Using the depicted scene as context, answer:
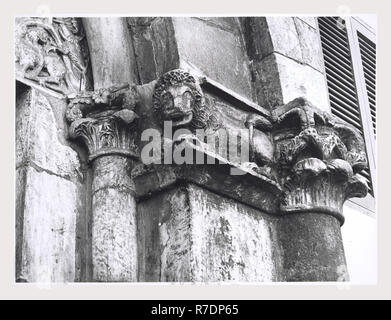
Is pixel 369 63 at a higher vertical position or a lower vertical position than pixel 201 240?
higher

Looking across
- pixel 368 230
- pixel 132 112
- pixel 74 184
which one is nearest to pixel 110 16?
pixel 132 112

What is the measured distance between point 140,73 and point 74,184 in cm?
73

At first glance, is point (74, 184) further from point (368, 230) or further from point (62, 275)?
point (368, 230)

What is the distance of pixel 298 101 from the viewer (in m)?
4.91

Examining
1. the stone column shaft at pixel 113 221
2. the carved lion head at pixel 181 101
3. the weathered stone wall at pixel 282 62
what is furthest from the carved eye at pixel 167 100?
the weathered stone wall at pixel 282 62

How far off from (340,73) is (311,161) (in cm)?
151

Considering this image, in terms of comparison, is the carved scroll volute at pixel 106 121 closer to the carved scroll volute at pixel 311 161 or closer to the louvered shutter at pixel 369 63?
the carved scroll volute at pixel 311 161

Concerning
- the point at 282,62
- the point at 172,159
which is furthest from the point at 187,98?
the point at 282,62

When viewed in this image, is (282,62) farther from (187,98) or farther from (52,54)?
(52,54)

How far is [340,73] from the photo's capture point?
611cm

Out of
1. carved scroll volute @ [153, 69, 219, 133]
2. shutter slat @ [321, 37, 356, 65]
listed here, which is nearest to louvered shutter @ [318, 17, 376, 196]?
shutter slat @ [321, 37, 356, 65]

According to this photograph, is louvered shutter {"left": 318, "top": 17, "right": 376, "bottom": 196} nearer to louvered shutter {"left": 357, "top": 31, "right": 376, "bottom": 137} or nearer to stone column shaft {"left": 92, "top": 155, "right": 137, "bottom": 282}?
louvered shutter {"left": 357, "top": 31, "right": 376, "bottom": 137}

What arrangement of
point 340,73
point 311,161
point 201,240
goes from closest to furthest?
point 201,240, point 311,161, point 340,73

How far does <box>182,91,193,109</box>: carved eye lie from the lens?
4.52 m
